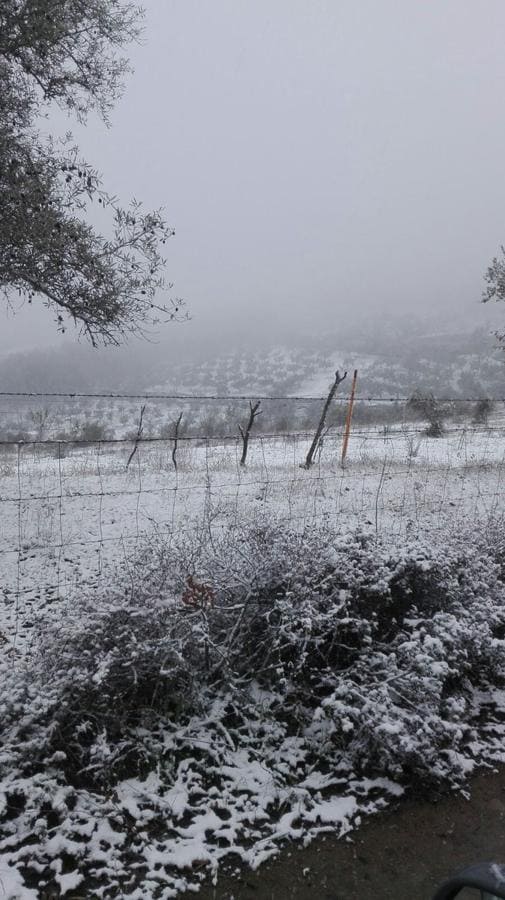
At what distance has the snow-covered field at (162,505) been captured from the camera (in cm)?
578

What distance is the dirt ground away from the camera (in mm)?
2447

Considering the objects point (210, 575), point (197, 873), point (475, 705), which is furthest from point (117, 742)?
point (475, 705)

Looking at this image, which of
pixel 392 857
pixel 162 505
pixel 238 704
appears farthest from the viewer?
pixel 162 505

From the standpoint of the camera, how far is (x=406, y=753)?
306 cm

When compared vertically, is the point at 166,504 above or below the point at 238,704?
above

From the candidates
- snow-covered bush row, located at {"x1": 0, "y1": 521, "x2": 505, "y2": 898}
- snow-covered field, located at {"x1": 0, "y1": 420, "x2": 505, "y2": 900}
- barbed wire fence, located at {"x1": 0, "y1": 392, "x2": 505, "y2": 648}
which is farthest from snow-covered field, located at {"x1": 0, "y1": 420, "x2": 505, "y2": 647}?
snow-covered bush row, located at {"x1": 0, "y1": 521, "x2": 505, "y2": 898}

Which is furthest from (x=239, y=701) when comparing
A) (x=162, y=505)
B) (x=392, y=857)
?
(x=162, y=505)

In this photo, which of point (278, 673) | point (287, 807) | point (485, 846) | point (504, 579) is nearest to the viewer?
point (485, 846)

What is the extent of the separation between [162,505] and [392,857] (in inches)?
244

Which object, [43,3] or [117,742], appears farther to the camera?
[43,3]

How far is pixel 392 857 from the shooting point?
265cm

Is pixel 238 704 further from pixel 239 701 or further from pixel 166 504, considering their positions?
pixel 166 504

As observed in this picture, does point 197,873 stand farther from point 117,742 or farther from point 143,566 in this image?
point 143,566

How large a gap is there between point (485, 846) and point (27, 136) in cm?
819
